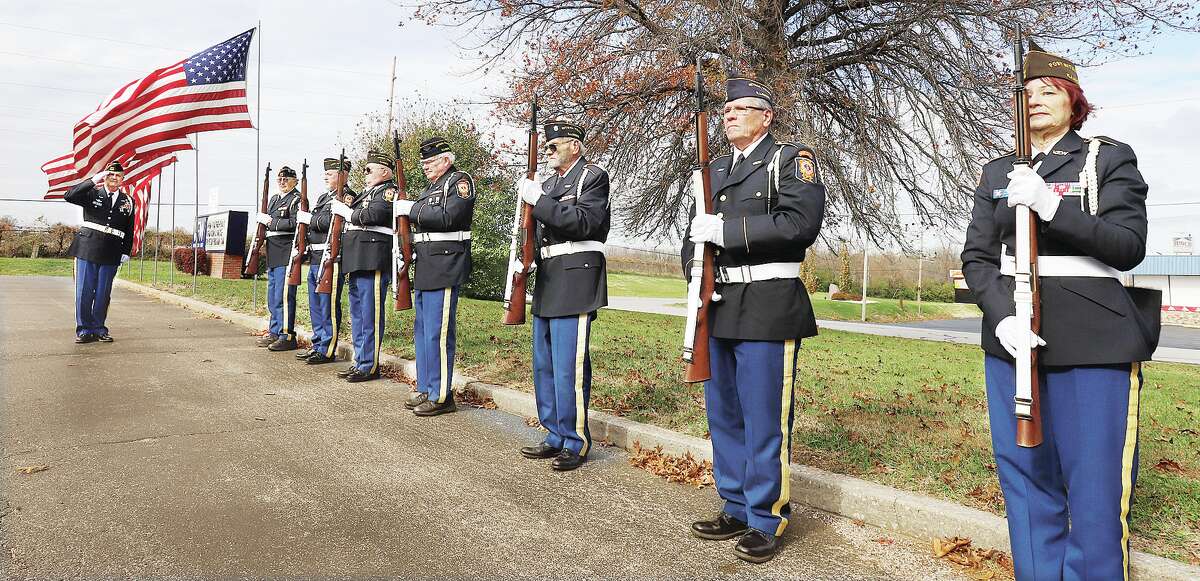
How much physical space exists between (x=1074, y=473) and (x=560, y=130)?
3379 mm

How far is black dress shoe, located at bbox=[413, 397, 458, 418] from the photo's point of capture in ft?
19.5

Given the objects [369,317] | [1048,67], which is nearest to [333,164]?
[369,317]

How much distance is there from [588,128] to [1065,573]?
10.6m

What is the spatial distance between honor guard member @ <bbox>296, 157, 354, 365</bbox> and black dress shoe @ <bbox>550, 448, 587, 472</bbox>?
454 centimetres

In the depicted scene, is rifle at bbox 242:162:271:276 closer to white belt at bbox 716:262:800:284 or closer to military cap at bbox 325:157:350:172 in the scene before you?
military cap at bbox 325:157:350:172

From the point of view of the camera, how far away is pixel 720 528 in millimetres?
3521

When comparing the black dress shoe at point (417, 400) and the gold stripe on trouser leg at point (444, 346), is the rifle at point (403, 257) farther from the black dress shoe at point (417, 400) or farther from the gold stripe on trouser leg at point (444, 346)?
the black dress shoe at point (417, 400)

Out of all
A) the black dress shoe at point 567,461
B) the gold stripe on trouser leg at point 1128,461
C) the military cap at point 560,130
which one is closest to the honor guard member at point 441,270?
the military cap at point 560,130

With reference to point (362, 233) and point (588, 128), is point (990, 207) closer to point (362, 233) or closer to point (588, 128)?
point (362, 233)

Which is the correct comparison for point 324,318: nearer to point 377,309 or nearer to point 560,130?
point 377,309

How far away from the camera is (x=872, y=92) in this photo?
12805mm

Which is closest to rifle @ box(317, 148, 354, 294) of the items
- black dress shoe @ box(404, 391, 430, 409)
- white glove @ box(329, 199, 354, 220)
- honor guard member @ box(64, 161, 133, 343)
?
white glove @ box(329, 199, 354, 220)

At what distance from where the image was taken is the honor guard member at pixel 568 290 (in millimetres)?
4656

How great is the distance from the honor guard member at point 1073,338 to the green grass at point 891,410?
0.91 m
